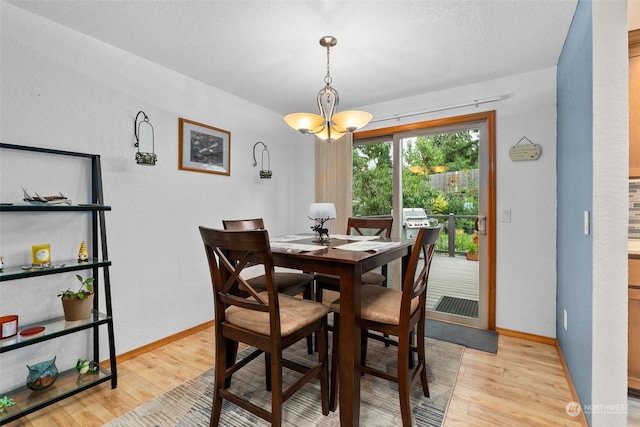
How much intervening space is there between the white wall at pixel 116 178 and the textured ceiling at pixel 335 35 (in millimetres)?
200

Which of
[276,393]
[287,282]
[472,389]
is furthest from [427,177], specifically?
[276,393]

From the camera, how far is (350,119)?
2002mm

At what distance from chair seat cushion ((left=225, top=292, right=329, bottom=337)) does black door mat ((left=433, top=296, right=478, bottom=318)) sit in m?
1.99

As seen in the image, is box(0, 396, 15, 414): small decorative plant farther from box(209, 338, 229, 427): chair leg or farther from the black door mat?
the black door mat

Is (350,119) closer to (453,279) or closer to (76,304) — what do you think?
(76,304)

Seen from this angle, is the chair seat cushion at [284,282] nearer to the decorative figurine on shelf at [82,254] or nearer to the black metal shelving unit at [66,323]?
the black metal shelving unit at [66,323]

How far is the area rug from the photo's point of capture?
247 cm

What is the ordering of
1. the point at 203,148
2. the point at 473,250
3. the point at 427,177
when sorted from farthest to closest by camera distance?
the point at 427,177
the point at 473,250
the point at 203,148

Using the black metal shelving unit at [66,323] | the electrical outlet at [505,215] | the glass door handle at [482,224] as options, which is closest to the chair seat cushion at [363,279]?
the glass door handle at [482,224]

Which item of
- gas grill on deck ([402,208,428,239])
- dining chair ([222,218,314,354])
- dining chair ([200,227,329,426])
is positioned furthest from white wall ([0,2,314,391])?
gas grill on deck ([402,208,428,239])

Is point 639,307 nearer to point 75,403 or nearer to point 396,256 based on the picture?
point 396,256

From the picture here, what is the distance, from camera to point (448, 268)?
321cm

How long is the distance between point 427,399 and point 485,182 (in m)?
1.98

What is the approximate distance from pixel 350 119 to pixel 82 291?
6.74ft
